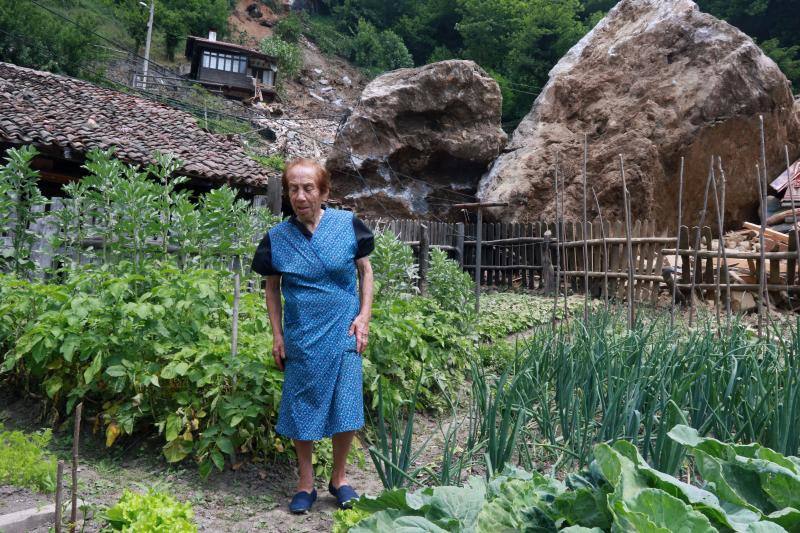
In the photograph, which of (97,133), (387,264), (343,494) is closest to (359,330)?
(343,494)

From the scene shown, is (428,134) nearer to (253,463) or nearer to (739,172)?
(739,172)

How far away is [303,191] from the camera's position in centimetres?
259

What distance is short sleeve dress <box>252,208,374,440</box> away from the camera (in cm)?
255

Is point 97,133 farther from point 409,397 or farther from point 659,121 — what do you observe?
point 659,121

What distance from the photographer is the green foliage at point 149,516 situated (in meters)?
1.79

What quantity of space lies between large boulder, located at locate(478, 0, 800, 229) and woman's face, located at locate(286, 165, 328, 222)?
467 inches

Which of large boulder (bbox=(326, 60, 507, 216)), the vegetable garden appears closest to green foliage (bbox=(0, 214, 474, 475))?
the vegetable garden

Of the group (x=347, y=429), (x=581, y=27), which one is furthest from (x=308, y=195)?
(x=581, y=27)

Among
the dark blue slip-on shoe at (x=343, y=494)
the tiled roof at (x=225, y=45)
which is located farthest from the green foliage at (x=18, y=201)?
the tiled roof at (x=225, y=45)

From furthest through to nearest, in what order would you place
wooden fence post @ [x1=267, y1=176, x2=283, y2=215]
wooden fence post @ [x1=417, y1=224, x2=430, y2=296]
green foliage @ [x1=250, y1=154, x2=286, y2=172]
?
green foliage @ [x1=250, y1=154, x2=286, y2=172] → wooden fence post @ [x1=417, y1=224, x2=430, y2=296] → wooden fence post @ [x1=267, y1=176, x2=283, y2=215]

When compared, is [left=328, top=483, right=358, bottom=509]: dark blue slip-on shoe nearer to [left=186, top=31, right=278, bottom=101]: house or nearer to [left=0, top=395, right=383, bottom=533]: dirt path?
[left=0, top=395, right=383, bottom=533]: dirt path

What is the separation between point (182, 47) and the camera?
1470 inches

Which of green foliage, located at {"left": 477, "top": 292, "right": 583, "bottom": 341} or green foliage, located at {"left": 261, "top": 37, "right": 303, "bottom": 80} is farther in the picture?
green foliage, located at {"left": 261, "top": 37, "right": 303, "bottom": 80}

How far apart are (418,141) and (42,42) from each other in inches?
572
